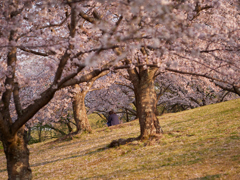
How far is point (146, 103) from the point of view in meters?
11.7

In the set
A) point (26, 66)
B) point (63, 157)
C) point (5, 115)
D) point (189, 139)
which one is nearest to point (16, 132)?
point (5, 115)

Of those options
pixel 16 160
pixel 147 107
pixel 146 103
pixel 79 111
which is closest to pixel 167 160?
pixel 147 107

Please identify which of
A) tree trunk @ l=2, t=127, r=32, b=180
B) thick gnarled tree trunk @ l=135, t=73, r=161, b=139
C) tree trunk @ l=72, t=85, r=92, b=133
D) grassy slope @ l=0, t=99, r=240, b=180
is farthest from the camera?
tree trunk @ l=72, t=85, r=92, b=133

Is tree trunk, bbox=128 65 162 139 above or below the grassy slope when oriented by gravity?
above

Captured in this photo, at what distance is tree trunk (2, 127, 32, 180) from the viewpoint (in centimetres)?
749

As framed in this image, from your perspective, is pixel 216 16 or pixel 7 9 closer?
pixel 7 9

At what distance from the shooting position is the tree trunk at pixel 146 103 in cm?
1170

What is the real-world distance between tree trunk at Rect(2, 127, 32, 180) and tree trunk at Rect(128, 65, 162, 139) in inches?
229

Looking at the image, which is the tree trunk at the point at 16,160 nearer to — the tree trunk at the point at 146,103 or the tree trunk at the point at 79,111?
the tree trunk at the point at 146,103

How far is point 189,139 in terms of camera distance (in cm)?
1116

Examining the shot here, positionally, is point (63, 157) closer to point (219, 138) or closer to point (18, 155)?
point (18, 155)

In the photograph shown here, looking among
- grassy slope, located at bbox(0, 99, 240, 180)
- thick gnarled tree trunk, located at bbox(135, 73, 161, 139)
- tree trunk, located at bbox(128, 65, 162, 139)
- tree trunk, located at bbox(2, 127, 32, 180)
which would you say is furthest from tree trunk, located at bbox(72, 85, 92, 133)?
tree trunk, located at bbox(2, 127, 32, 180)

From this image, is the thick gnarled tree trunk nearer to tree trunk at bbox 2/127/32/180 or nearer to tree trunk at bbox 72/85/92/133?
tree trunk at bbox 2/127/32/180

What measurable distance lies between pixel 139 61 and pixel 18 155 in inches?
278
